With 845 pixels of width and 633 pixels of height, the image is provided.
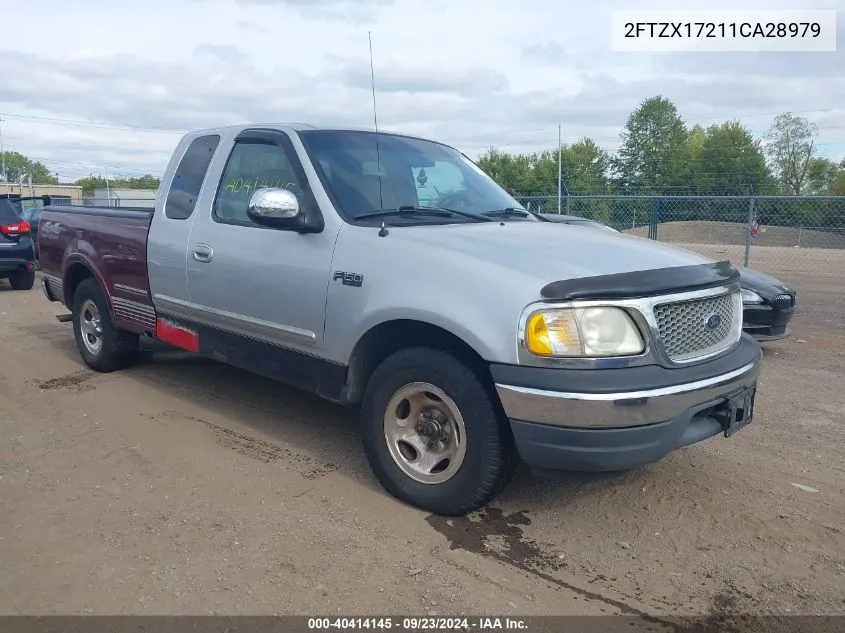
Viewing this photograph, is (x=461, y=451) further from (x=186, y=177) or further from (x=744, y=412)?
(x=186, y=177)

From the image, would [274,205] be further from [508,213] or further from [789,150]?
[789,150]

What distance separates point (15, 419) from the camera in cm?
533

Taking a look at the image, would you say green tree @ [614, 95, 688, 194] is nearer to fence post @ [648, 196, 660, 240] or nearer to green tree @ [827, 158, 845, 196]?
green tree @ [827, 158, 845, 196]

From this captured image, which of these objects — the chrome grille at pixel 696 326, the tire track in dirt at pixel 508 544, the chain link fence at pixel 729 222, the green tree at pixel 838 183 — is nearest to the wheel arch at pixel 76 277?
the tire track in dirt at pixel 508 544

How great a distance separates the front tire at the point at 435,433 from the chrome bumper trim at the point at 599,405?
19cm

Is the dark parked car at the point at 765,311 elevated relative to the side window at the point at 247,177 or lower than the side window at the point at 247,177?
lower

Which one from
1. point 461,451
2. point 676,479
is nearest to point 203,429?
point 461,451

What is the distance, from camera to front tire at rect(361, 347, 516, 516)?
3.45m

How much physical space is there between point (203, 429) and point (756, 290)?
214 inches

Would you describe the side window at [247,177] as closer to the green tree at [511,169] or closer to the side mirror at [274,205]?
the side mirror at [274,205]

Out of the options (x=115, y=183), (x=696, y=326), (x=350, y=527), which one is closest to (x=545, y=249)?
(x=696, y=326)

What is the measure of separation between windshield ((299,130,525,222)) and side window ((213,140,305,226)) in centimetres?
21

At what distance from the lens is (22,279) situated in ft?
43.1

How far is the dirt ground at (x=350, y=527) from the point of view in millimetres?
3053
